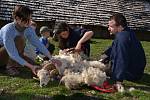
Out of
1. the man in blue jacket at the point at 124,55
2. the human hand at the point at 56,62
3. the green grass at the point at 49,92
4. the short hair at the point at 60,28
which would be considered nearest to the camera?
the green grass at the point at 49,92

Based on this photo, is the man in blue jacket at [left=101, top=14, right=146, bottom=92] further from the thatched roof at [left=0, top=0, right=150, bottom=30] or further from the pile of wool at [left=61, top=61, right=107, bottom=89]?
the thatched roof at [left=0, top=0, right=150, bottom=30]

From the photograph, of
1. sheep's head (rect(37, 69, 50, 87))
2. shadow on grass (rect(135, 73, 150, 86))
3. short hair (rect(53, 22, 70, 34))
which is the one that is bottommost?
shadow on grass (rect(135, 73, 150, 86))

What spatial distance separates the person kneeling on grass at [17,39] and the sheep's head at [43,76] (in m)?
0.13

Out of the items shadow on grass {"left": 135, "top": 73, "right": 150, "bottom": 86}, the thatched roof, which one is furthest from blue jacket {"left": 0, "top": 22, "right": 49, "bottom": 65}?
the thatched roof

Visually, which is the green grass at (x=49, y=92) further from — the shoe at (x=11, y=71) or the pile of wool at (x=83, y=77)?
the shoe at (x=11, y=71)

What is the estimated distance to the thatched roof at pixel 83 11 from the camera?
82.5 feet

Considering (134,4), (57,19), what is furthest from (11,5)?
(134,4)

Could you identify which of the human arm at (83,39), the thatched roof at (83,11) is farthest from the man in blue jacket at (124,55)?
the thatched roof at (83,11)

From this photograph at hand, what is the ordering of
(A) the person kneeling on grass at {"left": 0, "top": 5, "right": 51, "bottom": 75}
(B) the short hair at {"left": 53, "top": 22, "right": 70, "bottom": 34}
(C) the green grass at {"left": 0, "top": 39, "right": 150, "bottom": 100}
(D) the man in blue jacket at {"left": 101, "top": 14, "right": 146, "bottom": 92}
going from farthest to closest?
1. (B) the short hair at {"left": 53, "top": 22, "right": 70, "bottom": 34}
2. (D) the man in blue jacket at {"left": 101, "top": 14, "right": 146, "bottom": 92}
3. (A) the person kneeling on grass at {"left": 0, "top": 5, "right": 51, "bottom": 75}
4. (C) the green grass at {"left": 0, "top": 39, "right": 150, "bottom": 100}

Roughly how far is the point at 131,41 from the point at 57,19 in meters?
16.6

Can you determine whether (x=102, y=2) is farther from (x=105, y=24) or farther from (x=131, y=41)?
(x=131, y=41)

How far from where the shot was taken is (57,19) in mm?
25266

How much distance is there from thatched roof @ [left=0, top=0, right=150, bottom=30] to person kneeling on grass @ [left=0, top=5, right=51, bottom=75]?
1502 centimetres

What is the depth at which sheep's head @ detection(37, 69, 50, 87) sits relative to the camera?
26.6 feet
